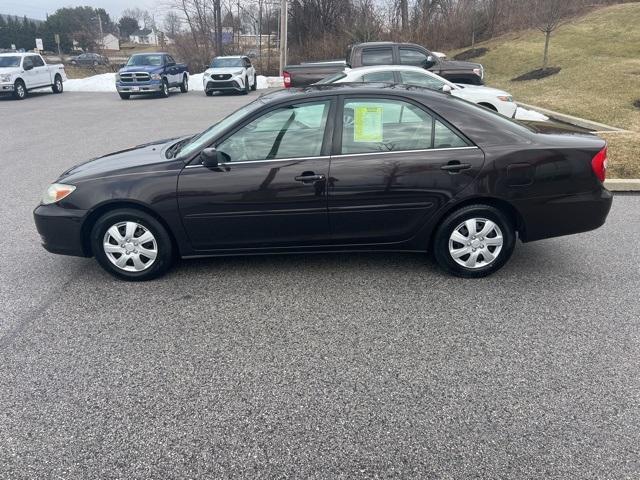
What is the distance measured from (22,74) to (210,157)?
21812mm

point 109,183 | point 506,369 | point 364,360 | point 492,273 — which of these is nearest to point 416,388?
point 364,360

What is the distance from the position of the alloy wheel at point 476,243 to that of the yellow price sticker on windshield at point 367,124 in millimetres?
1040

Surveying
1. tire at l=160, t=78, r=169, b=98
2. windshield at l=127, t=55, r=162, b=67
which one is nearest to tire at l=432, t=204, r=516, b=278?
tire at l=160, t=78, r=169, b=98

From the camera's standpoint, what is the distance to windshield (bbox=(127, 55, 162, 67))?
22438mm

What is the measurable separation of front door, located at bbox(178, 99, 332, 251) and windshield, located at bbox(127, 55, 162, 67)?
2028 centimetres

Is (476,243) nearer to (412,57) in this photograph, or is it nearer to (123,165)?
(123,165)

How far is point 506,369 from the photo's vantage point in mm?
3156

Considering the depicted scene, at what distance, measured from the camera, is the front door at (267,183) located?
417 cm

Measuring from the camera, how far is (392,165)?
4.17m

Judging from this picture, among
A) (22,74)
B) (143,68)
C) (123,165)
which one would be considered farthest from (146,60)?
(123,165)

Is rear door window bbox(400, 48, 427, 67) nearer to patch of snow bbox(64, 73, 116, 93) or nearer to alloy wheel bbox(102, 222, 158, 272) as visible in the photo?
alloy wheel bbox(102, 222, 158, 272)

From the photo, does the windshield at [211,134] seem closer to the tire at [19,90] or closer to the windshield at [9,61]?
the tire at [19,90]

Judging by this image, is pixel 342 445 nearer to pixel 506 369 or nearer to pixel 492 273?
pixel 506 369

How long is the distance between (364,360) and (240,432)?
95 cm
